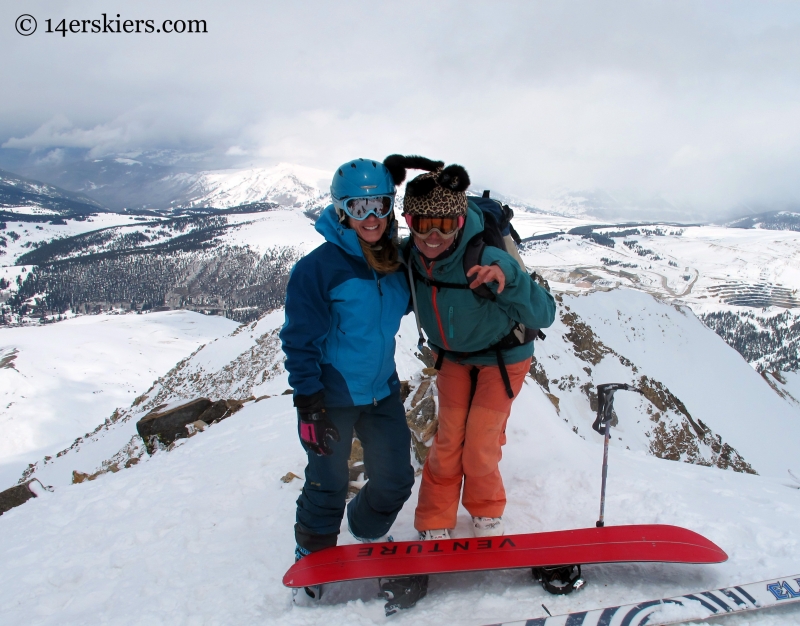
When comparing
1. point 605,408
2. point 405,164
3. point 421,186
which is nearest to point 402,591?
point 605,408

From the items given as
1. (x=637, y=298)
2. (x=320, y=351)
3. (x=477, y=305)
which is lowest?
(x=637, y=298)

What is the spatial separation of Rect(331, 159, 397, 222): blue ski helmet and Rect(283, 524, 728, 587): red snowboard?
2850mm

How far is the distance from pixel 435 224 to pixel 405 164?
2.26 ft

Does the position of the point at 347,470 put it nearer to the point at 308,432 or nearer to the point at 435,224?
the point at 308,432

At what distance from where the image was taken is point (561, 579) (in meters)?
3.60

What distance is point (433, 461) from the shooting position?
4.34m

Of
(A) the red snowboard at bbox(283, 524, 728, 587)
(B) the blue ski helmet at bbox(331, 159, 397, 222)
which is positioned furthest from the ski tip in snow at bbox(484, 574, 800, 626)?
(B) the blue ski helmet at bbox(331, 159, 397, 222)

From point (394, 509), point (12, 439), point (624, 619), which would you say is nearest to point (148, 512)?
point (394, 509)

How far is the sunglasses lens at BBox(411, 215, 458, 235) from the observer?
3.48m

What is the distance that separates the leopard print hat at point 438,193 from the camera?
11.4ft

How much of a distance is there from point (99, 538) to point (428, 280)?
518 cm

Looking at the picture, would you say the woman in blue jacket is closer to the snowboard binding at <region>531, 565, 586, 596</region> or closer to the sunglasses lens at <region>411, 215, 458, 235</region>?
the sunglasses lens at <region>411, 215, 458, 235</region>

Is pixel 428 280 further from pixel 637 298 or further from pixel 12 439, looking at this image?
pixel 12 439

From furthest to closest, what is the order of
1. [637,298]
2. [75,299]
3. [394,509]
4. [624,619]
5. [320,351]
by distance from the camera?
[75,299], [637,298], [394,509], [320,351], [624,619]
